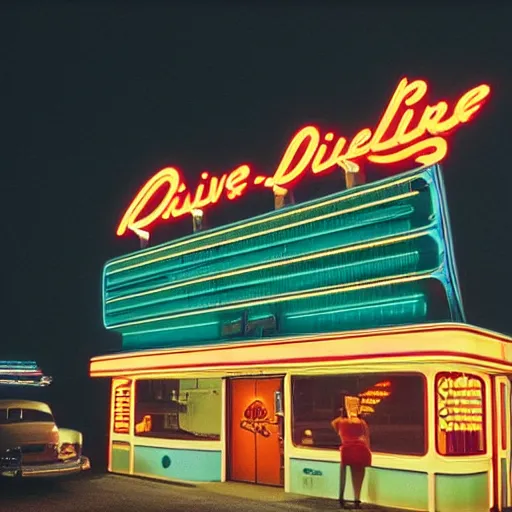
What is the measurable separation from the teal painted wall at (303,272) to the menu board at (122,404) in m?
1.12

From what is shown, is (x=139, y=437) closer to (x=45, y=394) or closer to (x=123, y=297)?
(x=123, y=297)

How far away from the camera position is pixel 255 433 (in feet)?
48.4

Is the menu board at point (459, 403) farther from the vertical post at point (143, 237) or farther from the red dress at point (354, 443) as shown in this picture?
the vertical post at point (143, 237)

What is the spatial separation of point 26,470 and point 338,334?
19.7 ft

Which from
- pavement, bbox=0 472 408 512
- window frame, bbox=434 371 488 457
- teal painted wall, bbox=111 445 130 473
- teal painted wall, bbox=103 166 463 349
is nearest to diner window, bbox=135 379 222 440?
teal painted wall, bbox=111 445 130 473

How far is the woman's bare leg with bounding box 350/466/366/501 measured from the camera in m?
11.9

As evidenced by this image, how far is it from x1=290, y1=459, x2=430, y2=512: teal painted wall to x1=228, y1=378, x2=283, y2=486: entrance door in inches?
39.2

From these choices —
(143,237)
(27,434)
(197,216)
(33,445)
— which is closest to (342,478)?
(33,445)

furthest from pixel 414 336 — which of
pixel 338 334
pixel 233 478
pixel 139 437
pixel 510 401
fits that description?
pixel 139 437

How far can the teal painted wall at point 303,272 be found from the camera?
12.2 meters

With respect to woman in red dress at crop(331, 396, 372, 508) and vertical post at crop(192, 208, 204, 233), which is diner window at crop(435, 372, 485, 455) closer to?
woman in red dress at crop(331, 396, 372, 508)

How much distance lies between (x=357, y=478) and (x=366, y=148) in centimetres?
547

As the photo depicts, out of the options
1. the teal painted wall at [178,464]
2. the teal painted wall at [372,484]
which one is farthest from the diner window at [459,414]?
the teal painted wall at [178,464]

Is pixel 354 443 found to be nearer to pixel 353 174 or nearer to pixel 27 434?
pixel 353 174
